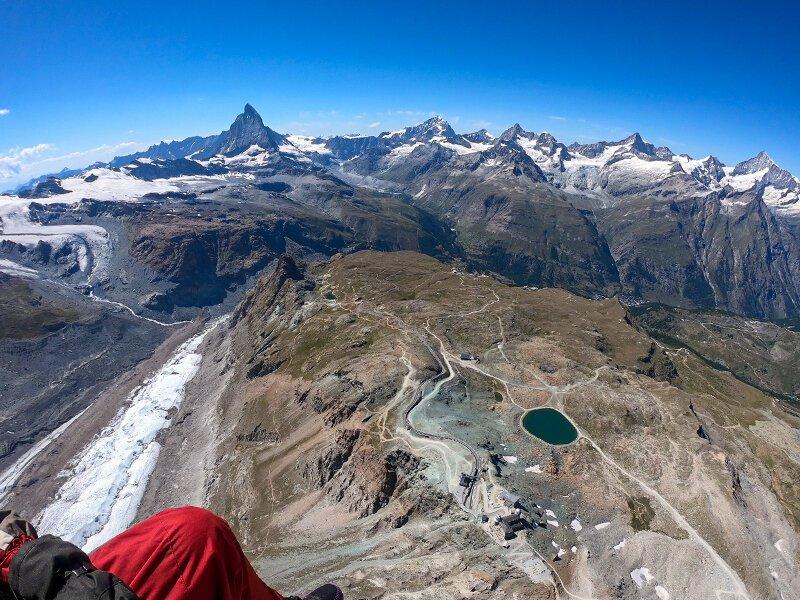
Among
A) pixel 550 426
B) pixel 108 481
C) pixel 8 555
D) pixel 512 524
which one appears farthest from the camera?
pixel 108 481

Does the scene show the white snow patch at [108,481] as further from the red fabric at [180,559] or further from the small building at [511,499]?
the red fabric at [180,559]

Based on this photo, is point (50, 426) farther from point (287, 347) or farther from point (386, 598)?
point (386, 598)

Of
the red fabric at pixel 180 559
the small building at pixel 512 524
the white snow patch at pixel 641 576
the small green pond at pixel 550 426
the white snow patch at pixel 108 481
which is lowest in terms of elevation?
the white snow patch at pixel 108 481

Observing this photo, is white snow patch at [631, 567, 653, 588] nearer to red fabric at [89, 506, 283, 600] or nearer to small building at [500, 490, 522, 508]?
small building at [500, 490, 522, 508]

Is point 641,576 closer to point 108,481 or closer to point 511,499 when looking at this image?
point 511,499

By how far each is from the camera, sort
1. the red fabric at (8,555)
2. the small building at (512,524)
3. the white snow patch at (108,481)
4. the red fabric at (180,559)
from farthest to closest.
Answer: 1. the white snow patch at (108,481)
2. the small building at (512,524)
3. the red fabric at (180,559)
4. the red fabric at (8,555)

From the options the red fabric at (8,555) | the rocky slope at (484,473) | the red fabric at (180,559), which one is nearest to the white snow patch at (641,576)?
the rocky slope at (484,473)

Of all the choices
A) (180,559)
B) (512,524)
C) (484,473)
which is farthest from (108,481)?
(180,559)
